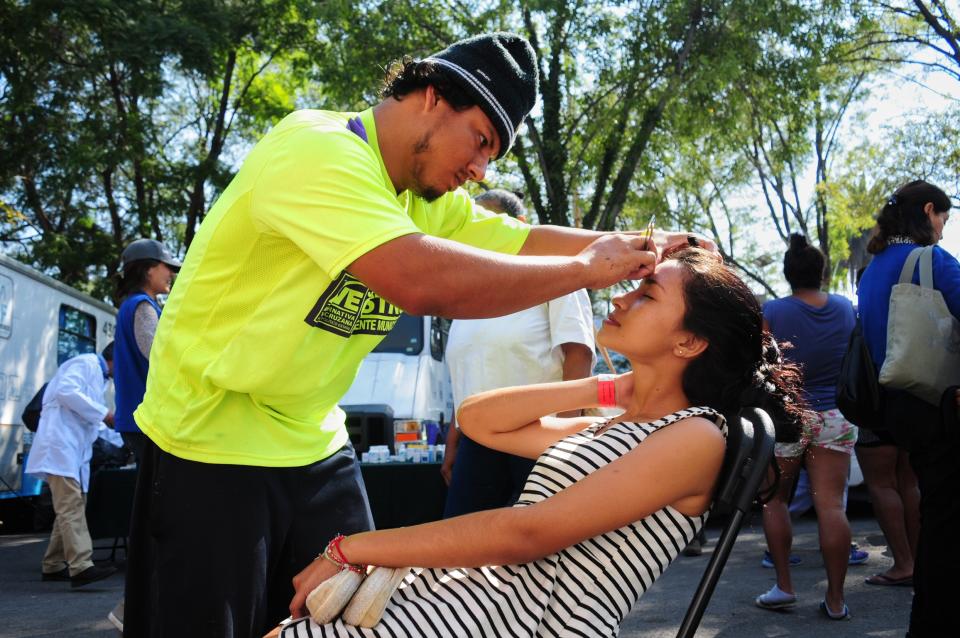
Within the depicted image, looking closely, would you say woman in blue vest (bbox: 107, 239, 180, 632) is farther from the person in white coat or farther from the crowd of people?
the crowd of people

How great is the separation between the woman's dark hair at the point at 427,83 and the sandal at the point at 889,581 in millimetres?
4850

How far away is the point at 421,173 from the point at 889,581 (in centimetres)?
479

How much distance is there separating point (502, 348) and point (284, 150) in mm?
2393

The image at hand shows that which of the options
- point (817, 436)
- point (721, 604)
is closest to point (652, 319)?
point (817, 436)

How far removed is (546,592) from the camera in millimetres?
1964

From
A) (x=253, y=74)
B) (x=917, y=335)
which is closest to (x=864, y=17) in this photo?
(x=253, y=74)

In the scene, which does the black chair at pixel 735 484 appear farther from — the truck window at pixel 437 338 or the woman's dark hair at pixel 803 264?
the truck window at pixel 437 338

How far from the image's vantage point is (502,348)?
4.33 metres

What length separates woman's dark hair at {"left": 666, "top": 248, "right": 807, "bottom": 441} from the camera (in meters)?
2.34

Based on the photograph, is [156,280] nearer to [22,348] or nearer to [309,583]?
[309,583]

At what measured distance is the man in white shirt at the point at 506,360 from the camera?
4.06 meters

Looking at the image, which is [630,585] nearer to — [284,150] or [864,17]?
[284,150]

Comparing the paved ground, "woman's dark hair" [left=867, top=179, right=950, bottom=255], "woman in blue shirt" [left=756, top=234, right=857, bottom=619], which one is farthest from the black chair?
the paved ground

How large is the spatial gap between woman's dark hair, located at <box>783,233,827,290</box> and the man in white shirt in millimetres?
2010
